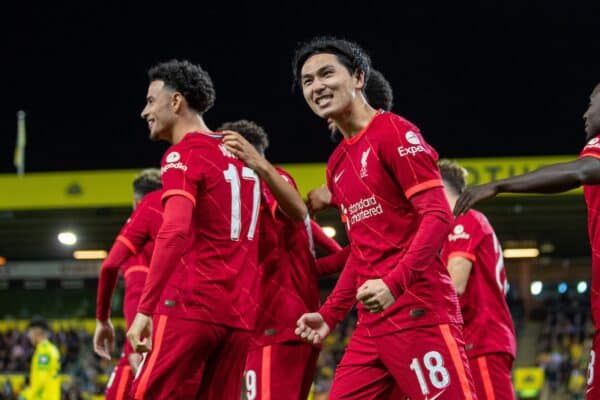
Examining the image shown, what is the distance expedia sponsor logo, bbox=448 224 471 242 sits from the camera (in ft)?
19.0

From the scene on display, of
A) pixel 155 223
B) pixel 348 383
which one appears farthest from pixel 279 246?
pixel 348 383

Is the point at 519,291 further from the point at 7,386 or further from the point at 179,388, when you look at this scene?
the point at 179,388

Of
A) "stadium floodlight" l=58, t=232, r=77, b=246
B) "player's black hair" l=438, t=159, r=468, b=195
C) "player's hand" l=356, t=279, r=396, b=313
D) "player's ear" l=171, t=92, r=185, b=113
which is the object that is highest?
"stadium floodlight" l=58, t=232, r=77, b=246

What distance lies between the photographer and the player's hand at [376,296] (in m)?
3.71

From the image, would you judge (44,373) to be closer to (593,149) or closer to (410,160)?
(410,160)

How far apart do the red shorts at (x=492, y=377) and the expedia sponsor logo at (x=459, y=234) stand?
0.72 meters

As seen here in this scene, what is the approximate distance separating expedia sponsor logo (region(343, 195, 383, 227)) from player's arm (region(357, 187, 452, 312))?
0.69 feet

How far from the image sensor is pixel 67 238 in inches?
991

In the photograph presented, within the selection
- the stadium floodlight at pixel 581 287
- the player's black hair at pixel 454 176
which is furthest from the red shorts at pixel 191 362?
the stadium floodlight at pixel 581 287

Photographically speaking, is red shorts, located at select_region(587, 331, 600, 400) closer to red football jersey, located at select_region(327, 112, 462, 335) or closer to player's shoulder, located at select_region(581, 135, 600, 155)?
red football jersey, located at select_region(327, 112, 462, 335)

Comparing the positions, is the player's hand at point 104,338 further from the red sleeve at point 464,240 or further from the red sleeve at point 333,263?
the red sleeve at point 464,240

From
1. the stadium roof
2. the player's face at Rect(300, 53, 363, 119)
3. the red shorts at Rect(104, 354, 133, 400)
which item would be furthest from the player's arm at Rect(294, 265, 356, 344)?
the stadium roof

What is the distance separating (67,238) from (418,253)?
22251 mm

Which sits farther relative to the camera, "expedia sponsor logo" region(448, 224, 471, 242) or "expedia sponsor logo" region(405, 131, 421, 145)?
"expedia sponsor logo" region(448, 224, 471, 242)
